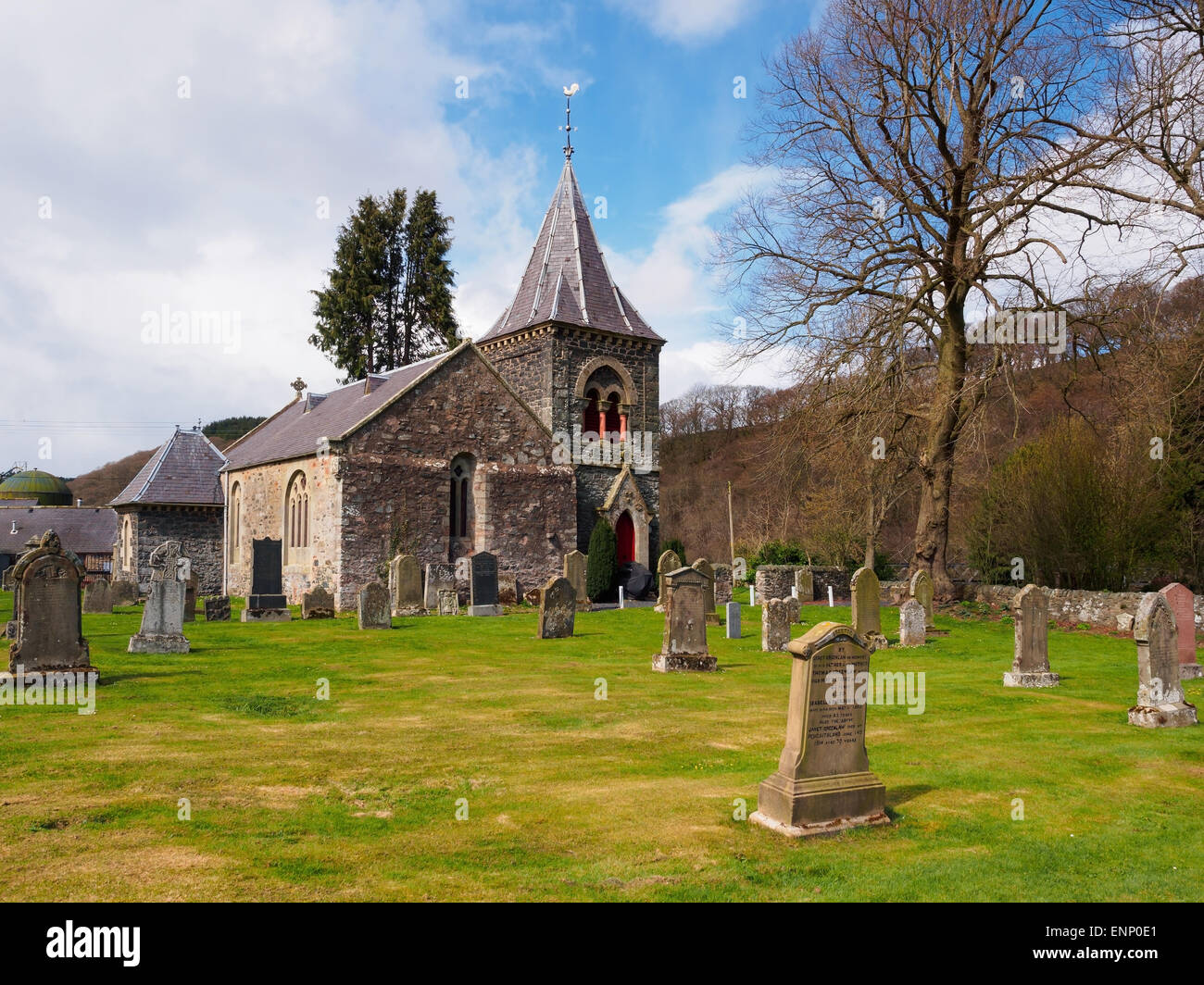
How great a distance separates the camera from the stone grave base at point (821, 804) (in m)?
5.87

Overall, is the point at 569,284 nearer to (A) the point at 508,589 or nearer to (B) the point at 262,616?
(A) the point at 508,589

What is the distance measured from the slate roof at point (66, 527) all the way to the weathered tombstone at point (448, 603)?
3664 centimetres

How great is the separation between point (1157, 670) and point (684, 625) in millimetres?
5838

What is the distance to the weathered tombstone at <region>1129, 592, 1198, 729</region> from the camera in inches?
362

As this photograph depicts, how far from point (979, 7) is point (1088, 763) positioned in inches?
645

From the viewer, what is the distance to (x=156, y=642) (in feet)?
42.9

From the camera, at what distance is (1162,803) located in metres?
6.62

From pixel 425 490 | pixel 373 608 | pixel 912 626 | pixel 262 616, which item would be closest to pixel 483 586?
pixel 373 608

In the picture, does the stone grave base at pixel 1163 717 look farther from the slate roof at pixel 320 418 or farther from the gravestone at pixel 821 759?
the slate roof at pixel 320 418

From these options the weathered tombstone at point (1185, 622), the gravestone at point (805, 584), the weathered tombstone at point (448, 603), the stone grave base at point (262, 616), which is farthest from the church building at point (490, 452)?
the weathered tombstone at point (1185, 622)

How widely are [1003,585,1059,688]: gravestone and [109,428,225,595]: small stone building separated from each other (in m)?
25.4

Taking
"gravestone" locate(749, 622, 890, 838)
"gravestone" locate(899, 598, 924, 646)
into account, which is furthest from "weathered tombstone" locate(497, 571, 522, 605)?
"gravestone" locate(749, 622, 890, 838)

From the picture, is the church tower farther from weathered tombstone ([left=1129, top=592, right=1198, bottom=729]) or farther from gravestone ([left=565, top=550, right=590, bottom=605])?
weathered tombstone ([left=1129, top=592, right=1198, bottom=729])
